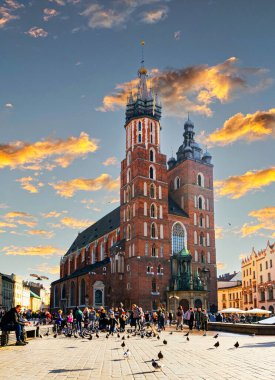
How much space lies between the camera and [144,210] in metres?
57.6

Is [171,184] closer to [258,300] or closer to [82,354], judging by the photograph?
[258,300]

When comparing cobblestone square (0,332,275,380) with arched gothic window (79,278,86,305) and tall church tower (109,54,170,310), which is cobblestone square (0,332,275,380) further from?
arched gothic window (79,278,86,305)

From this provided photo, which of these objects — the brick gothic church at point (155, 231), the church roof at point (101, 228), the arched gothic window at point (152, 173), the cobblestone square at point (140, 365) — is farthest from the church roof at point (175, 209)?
the cobblestone square at point (140, 365)

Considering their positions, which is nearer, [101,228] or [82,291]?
[82,291]

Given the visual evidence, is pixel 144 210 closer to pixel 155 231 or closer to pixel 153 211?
pixel 153 211

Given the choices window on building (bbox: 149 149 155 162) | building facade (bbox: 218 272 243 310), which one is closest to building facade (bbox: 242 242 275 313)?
building facade (bbox: 218 272 243 310)

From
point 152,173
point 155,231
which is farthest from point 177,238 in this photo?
point 152,173

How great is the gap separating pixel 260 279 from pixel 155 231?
22.9m

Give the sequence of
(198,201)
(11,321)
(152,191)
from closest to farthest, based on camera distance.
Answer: (11,321) → (152,191) → (198,201)

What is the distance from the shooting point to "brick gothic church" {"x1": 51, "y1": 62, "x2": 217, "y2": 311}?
5575 centimetres

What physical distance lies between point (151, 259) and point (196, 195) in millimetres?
12927

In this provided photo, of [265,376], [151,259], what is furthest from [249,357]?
[151,259]

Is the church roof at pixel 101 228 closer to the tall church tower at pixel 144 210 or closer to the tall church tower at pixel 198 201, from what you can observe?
the tall church tower at pixel 144 210

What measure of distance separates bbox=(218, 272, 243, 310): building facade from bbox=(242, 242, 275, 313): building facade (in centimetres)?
732
